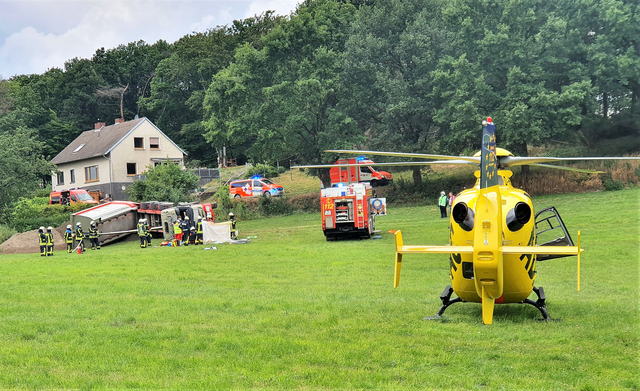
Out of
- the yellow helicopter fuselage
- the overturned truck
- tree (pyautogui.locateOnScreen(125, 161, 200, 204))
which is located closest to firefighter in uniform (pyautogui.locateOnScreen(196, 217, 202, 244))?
the overturned truck

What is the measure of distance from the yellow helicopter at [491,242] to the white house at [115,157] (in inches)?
1908

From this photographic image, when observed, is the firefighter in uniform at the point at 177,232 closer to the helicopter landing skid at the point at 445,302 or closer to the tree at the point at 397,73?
the tree at the point at 397,73

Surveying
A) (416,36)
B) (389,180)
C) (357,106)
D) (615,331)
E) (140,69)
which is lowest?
(615,331)

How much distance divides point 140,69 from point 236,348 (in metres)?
80.9

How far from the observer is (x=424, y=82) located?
41750mm

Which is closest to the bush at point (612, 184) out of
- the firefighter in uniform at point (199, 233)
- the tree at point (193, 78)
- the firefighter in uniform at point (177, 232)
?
the firefighter in uniform at point (199, 233)

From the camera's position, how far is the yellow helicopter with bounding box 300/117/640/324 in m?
9.28

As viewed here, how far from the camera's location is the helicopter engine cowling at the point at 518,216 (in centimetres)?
1009

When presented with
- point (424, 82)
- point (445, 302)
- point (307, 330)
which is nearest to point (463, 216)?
point (445, 302)

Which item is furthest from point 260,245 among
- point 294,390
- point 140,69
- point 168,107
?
point 140,69

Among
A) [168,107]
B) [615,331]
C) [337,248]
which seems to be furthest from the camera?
[168,107]

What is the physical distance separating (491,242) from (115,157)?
51724 millimetres

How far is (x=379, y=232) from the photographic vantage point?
1186 inches

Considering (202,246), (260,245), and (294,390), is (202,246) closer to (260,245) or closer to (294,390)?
(260,245)
